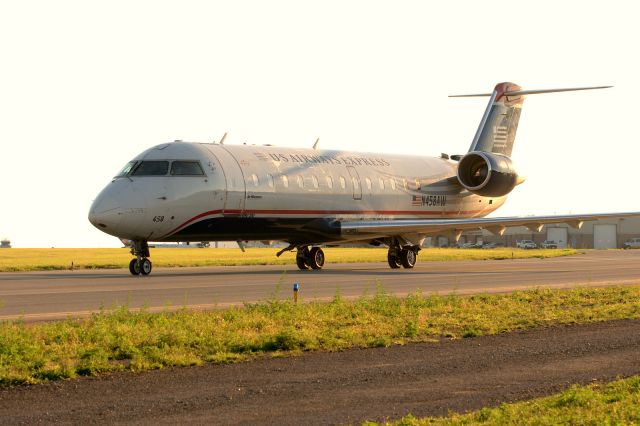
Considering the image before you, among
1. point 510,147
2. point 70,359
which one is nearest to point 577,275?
point 510,147

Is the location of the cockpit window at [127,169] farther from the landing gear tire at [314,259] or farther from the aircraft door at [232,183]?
the landing gear tire at [314,259]

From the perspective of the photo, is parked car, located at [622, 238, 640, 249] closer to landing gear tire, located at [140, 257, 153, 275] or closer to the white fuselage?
the white fuselage

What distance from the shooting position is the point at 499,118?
43906mm

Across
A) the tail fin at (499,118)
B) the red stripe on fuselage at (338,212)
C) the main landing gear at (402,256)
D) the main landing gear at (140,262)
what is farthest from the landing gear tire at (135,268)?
the tail fin at (499,118)

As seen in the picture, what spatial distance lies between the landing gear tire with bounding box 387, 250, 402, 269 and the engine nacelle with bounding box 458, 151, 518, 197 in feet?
15.2

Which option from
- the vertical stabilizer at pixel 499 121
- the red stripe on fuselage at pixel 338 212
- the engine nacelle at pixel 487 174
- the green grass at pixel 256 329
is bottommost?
the green grass at pixel 256 329

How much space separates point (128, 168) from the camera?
31.8 m

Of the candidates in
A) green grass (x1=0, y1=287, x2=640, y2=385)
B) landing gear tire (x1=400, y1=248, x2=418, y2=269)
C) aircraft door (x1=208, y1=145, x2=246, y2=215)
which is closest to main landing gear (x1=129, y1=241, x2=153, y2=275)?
aircraft door (x1=208, y1=145, x2=246, y2=215)

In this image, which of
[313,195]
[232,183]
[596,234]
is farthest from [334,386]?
[596,234]

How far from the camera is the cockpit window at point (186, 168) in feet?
104

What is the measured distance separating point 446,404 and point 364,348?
14.9 ft

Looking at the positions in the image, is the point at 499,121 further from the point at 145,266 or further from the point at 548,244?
the point at 548,244

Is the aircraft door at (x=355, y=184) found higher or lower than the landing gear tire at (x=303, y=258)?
higher

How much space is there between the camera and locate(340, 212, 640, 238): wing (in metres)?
35.5
